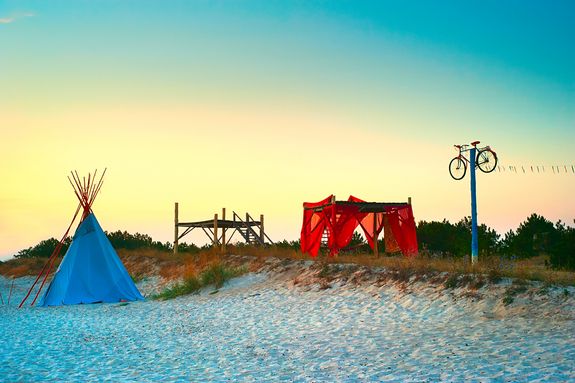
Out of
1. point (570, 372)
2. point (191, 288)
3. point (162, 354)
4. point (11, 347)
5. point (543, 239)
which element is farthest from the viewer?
point (543, 239)

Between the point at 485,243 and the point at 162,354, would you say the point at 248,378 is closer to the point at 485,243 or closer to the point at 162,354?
the point at 162,354

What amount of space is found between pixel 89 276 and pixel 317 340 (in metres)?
13.0

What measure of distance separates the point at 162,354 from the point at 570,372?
23.3 feet

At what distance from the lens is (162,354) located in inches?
427

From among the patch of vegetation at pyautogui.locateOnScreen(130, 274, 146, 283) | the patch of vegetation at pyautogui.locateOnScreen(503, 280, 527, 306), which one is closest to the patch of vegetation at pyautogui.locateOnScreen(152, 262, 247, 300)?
the patch of vegetation at pyautogui.locateOnScreen(130, 274, 146, 283)

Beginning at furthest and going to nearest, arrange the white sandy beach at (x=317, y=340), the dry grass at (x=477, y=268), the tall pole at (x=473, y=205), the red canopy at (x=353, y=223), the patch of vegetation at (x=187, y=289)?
the red canopy at (x=353, y=223) → the patch of vegetation at (x=187, y=289) → the tall pole at (x=473, y=205) → the dry grass at (x=477, y=268) → the white sandy beach at (x=317, y=340)

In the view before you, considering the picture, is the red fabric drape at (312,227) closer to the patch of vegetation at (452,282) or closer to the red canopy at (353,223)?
the red canopy at (353,223)

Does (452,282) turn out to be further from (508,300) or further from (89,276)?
(89,276)

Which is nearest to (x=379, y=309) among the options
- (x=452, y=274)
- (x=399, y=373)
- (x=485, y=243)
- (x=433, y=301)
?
(x=433, y=301)

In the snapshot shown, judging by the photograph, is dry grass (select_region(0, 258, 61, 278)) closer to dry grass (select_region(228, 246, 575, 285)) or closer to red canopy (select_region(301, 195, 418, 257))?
red canopy (select_region(301, 195, 418, 257))

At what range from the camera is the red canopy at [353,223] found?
24062mm

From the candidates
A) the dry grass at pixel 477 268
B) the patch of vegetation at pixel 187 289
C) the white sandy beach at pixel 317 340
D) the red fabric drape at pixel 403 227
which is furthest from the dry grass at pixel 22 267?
the dry grass at pixel 477 268

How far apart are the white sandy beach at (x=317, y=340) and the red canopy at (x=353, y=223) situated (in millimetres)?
6779

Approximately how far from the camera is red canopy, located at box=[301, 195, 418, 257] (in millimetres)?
24062
